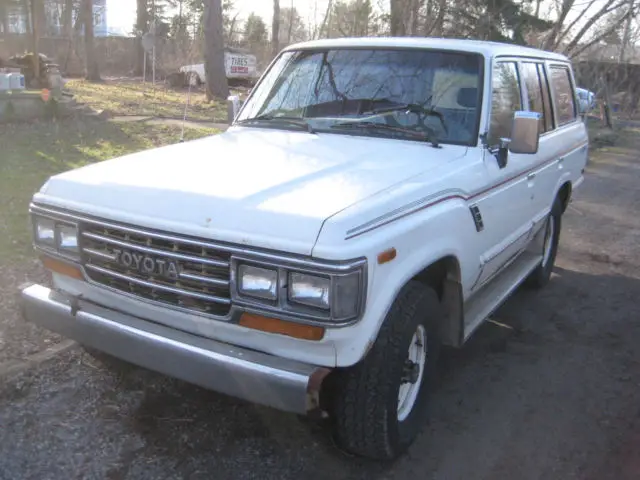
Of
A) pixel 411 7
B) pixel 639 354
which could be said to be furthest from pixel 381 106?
pixel 411 7

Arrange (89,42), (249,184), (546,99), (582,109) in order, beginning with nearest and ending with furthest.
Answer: (249,184)
(546,99)
(582,109)
(89,42)

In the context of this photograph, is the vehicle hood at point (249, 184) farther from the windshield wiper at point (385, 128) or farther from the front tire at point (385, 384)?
the front tire at point (385, 384)

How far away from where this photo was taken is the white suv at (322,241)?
8.88 feet

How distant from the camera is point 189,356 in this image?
2.82 m

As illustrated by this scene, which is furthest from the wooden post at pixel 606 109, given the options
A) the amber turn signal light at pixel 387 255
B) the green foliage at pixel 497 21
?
the amber turn signal light at pixel 387 255

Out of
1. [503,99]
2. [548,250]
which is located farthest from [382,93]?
[548,250]

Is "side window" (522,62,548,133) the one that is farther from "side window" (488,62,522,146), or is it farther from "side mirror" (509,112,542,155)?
"side mirror" (509,112,542,155)

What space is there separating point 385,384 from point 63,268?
1684 millimetres

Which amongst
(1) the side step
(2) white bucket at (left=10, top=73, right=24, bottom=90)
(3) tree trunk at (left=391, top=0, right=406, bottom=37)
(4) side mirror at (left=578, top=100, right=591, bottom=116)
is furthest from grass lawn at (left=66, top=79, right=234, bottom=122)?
(1) the side step

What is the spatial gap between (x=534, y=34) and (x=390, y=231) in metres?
20.6

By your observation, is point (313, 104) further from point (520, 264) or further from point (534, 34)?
point (534, 34)

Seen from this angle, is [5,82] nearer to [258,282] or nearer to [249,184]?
[249,184]

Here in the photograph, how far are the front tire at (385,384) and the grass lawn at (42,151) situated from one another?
347 centimetres

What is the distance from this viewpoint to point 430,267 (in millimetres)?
3430
